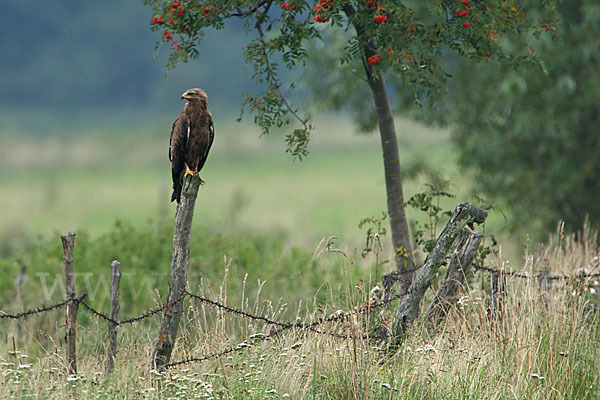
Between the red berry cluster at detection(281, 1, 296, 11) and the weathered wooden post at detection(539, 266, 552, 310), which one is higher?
the red berry cluster at detection(281, 1, 296, 11)

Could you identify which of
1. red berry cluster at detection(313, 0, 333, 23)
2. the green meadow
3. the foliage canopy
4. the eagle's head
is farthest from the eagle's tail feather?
the green meadow

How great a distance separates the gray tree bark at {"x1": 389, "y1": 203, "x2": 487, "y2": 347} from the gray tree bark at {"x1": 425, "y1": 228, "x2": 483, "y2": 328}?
0.44 ft

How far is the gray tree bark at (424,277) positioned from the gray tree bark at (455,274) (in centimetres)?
13

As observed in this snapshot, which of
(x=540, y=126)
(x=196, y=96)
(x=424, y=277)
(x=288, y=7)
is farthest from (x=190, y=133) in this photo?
(x=540, y=126)

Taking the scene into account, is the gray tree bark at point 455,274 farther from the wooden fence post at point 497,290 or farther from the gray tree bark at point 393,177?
the gray tree bark at point 393,177

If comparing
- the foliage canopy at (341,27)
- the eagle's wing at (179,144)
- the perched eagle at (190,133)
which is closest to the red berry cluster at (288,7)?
the foliage canopy at (341,27)

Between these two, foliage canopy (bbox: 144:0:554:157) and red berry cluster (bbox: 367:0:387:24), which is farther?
foliage canopy (bbox: 144:0:554:157)

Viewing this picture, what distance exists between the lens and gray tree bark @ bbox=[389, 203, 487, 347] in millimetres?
6328

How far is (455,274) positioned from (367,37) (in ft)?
8.10

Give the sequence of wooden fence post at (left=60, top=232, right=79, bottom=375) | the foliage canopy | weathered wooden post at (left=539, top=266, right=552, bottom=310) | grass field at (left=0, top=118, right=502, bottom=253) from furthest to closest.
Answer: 1. grass field at (left=0, top=118, right=502, bottom=253)
2. the foliage canopy
3. weathered wooden post at (left=539, top=266, right=552, bottom=310)
4. wooden fence post at (left=60, top=232, right=79, bottom=375)

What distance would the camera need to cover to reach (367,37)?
7.39 meters

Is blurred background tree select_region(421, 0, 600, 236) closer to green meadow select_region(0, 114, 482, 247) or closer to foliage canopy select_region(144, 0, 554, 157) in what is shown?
foliage canopy select_region(144, 0, 554, 157)

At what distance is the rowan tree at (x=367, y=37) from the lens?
7121 millimetres

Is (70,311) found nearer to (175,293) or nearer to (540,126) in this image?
(175,293)
